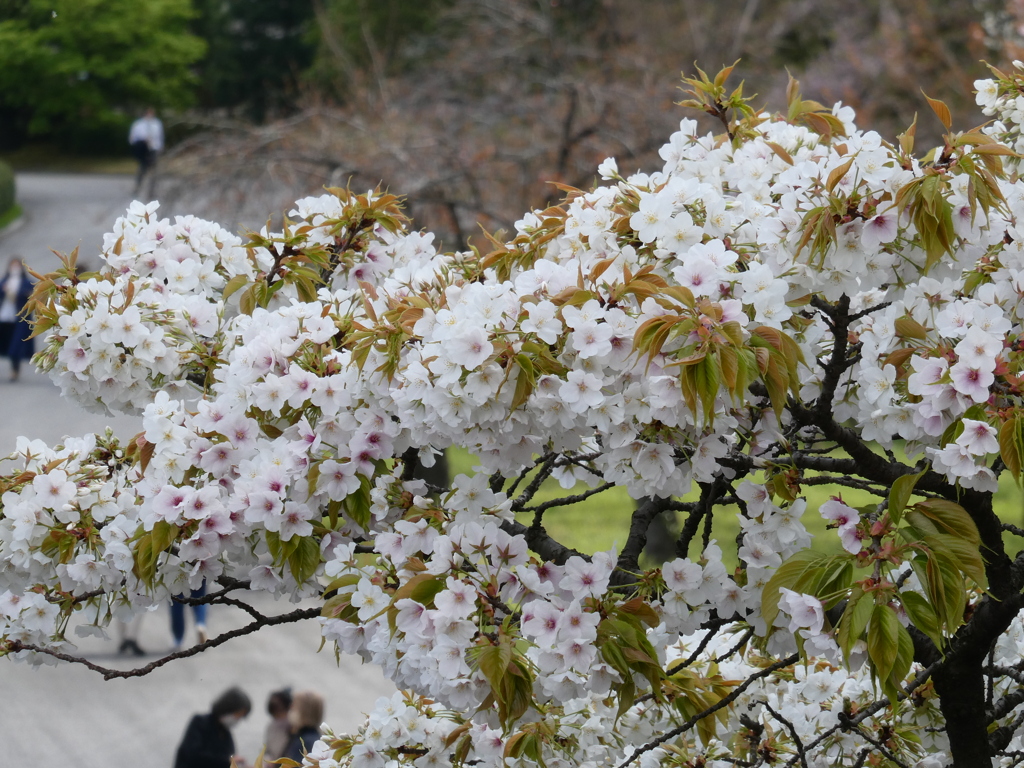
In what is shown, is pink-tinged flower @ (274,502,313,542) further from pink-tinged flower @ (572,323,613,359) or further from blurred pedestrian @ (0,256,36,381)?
blurred pedestrian @ (0,256,36,381)

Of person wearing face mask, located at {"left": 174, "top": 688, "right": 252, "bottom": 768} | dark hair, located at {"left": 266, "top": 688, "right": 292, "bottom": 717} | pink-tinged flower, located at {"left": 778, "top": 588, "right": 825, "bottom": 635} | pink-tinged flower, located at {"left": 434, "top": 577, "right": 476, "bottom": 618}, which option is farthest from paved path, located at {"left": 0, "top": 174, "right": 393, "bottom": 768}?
pink-tinged flower, located at {"left": 778, "top": 588, "right": 825, "bottom": 635}

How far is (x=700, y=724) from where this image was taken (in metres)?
1.85

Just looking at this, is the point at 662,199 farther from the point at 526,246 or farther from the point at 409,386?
the point at 409,386

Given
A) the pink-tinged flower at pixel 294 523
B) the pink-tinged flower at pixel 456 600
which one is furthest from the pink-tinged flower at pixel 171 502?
→ the pink-tinged flower at pixel 456 600

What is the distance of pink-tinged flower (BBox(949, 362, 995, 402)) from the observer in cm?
114

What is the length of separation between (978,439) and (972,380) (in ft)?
0.23

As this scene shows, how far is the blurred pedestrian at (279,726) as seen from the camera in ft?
14.8

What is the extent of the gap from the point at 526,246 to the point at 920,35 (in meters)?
11.0

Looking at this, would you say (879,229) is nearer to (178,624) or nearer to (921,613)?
(921,613)

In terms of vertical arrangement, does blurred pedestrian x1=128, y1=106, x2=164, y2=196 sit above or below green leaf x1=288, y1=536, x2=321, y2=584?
above

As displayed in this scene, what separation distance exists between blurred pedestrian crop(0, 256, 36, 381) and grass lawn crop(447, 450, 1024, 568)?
3.91 m

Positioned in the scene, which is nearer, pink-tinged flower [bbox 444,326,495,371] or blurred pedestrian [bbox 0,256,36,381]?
pink-tinged flower [bbox 444,326,495,371]

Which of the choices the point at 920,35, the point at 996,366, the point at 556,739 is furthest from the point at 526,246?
the point at 920,35

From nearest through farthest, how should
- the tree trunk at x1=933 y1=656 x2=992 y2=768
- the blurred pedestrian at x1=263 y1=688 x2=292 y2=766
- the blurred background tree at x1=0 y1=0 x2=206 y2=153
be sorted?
1. the tree trunk at x1=933 y1=656 x2=992 y2=768
2. the blurred background tree at x1=0 y1=0 x2=206 y2=153
3. the blurred pedestrian at x1=263 y1=688 x2=292 y2=766
